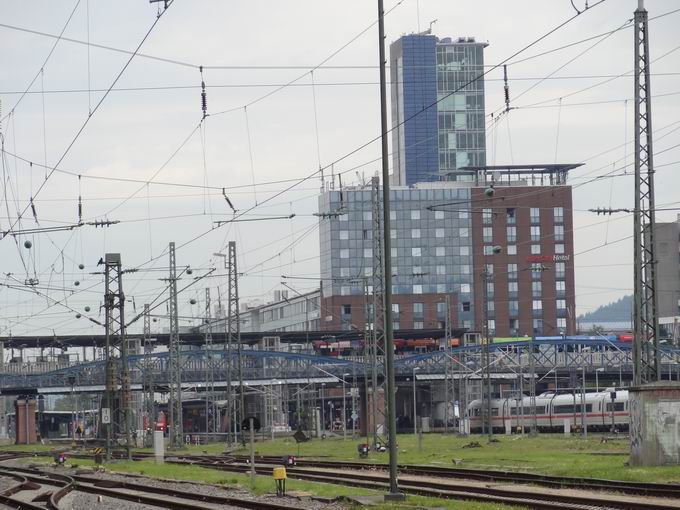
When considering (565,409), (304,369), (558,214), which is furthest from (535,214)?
(565,409)

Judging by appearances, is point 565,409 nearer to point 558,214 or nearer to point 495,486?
point 495,486

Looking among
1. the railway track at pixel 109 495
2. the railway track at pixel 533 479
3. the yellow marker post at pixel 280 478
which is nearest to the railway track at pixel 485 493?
the railway track at pixel 533 479

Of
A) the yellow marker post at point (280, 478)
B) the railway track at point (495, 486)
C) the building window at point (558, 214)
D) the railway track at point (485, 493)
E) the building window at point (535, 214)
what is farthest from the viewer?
the building window at point (558, 214)

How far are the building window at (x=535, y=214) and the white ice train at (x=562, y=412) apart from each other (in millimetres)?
71574

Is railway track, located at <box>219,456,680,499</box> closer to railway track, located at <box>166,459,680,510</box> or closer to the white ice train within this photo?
railway track, located at <box>166,459,680,510</box>

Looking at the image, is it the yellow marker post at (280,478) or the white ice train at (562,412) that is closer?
the yellow marker post at (280,478)

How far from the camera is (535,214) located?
199 m

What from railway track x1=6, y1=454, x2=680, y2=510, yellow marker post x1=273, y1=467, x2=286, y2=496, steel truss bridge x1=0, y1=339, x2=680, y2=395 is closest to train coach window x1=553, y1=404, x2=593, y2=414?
steel truss bridge x1=0, y1=339, x2=680, y2=395

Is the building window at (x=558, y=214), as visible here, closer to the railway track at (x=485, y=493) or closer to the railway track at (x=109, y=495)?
the railway track at (x=109, y=495)

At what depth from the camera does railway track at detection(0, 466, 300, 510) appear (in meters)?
33.5

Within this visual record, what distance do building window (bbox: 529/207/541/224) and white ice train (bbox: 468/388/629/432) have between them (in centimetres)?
7157

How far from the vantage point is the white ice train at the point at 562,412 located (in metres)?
109

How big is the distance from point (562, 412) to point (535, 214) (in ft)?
282

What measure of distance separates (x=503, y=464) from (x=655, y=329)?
1308cm
